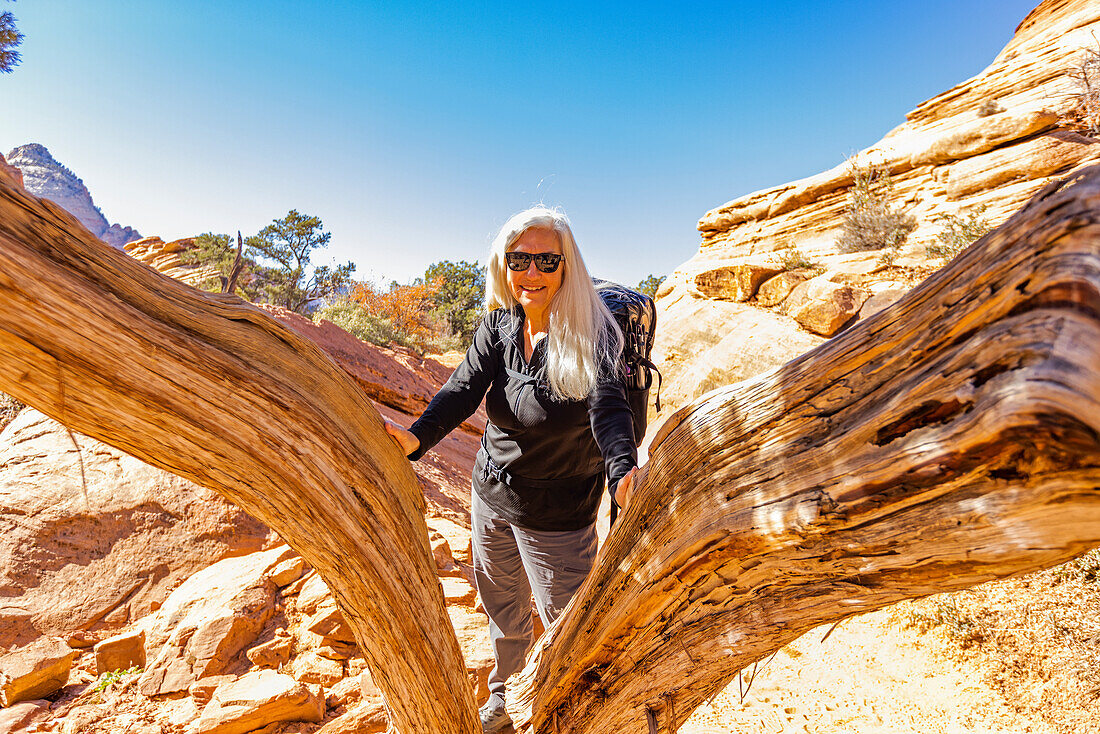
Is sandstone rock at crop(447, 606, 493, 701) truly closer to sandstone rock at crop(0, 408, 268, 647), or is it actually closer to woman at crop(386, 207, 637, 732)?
woman at crop(386, 207, 637, 732)

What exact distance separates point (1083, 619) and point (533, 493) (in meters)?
4.08

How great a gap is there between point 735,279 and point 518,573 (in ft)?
27.3

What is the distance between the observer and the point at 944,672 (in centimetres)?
378

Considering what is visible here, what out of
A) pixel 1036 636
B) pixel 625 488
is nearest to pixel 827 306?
pixel 1036 636

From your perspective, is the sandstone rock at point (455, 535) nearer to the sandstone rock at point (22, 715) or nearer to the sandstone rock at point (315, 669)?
the sandstone rock at point (315, 669)

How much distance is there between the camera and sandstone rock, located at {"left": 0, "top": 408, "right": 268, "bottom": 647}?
3574 millimetres

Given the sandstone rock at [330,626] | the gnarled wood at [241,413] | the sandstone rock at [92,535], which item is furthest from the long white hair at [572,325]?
the sandstone rock at [92,535]

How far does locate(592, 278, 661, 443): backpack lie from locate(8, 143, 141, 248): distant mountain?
294ft

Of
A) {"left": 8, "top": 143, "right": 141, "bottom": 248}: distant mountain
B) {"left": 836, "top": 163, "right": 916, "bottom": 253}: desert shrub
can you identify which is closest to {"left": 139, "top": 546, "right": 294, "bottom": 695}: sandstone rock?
{"left": 836, "top": 163, "right": 916, "bottom": 253}: desert shrub

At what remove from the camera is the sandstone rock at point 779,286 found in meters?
8.91

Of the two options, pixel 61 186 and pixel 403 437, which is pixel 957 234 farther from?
pixel 61 186

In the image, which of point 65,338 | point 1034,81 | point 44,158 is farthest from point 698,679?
point 44,158

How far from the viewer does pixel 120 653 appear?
3.28 meters

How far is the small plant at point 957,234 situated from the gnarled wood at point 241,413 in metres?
8.59
